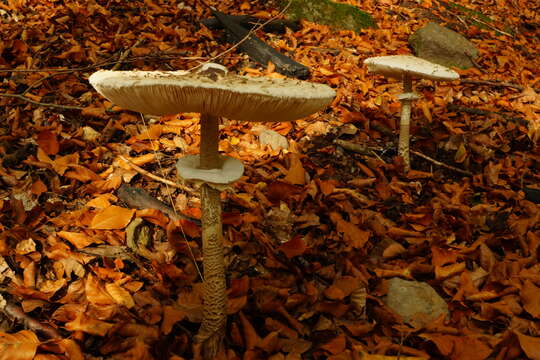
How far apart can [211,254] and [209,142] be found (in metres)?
0.54

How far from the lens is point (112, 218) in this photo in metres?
2.50

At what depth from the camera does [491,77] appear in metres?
5.23

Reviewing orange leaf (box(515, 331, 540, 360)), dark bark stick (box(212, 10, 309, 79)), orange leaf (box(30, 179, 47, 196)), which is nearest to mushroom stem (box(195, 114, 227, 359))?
orange leaf (box(30, 179, 47, 196))

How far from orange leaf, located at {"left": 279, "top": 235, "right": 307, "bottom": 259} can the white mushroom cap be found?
3.05 ft

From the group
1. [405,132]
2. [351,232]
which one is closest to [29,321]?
[351,232]

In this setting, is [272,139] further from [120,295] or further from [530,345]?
[530,345]

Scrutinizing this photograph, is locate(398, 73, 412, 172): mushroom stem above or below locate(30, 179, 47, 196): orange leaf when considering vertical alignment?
above

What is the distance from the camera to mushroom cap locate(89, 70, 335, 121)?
4.20 ft

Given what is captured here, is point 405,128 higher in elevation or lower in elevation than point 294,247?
higher

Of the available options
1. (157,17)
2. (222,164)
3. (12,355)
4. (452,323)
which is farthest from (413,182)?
(157,17)

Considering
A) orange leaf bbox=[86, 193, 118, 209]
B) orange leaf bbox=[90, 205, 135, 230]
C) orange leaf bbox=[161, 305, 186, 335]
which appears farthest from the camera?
orange leaf bbox=[86, 193, 118, 209]

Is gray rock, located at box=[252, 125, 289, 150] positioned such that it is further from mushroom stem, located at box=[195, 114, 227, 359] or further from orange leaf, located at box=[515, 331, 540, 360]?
orange leaf, located at box=[515, 331, 540, 360]

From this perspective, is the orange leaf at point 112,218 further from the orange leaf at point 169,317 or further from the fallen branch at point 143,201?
the orange leaf at point 169,317

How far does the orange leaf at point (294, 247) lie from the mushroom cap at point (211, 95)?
117 centimetres
